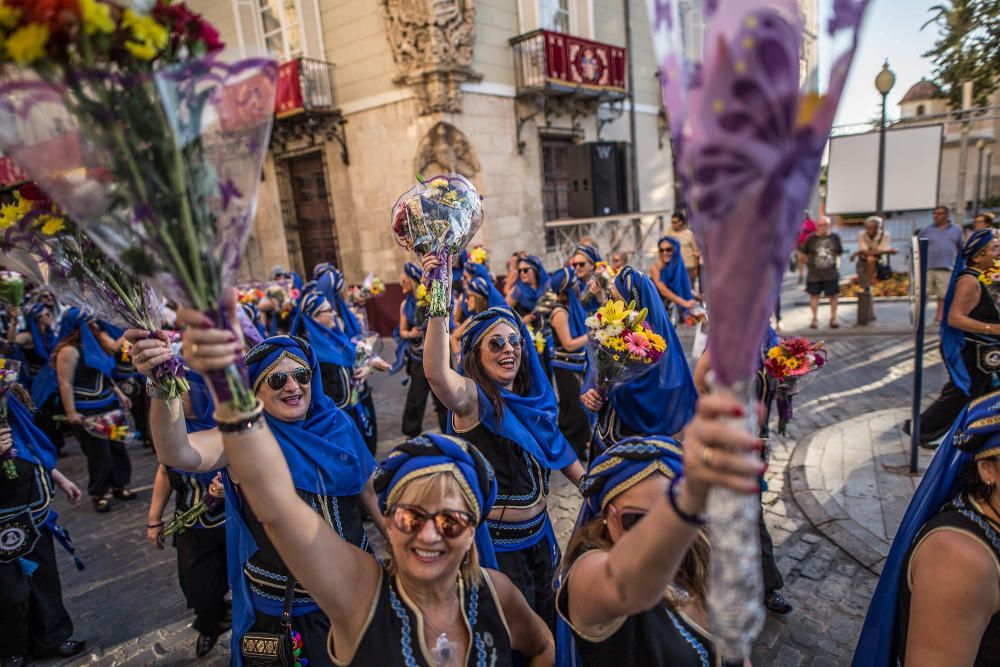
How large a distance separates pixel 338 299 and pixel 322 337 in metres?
1.80

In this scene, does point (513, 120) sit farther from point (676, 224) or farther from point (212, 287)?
point (212, 287)

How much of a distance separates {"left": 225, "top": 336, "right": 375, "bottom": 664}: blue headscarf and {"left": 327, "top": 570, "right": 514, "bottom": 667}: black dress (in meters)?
1.00

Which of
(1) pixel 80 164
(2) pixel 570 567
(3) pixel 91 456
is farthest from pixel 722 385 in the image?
(3) pixel 91 456

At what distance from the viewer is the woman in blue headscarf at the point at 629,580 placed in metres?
1.33

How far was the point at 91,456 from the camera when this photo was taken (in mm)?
6230

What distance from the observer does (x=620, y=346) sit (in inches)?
132

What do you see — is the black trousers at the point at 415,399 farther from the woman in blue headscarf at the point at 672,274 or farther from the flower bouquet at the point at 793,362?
the flower bouquet at the point at 793,362

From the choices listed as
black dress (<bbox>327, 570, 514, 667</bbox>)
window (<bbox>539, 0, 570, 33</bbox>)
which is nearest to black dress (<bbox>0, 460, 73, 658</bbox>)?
black dress (<bbox>327, 570, 514, 667</bbox>)

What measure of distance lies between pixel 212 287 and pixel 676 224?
11.9 metres

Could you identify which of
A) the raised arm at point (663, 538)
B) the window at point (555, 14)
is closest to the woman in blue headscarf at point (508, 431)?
the raised arm at point (663, 538)

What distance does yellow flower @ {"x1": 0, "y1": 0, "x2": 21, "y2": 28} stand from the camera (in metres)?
1.00

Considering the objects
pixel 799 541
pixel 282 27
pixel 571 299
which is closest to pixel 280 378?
pixel 799 541

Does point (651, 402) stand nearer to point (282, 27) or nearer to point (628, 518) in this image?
point (628, 518)

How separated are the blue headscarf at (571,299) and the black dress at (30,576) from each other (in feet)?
15.8
